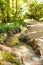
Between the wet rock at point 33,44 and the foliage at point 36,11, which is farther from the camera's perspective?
the foliage at point 36,11

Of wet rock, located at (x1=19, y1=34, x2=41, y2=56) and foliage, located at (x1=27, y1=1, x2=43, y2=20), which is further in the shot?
foliage, located at (x1=27, y1=1, x2=43, y2=20)

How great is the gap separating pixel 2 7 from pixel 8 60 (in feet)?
58.2

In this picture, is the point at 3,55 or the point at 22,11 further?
the point at 22,11

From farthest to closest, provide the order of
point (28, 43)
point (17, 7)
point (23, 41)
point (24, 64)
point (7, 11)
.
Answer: point (17, 7), point (7, 11), point (23, 41), point (28, 43), point (24, 64)

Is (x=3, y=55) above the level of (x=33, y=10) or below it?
above

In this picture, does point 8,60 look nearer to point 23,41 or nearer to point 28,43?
point 28,43

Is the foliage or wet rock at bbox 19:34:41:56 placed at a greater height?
wet rock at bbox 19:34:41:56

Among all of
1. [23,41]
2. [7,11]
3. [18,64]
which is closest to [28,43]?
[23,41]

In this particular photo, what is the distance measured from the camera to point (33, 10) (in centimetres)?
3753

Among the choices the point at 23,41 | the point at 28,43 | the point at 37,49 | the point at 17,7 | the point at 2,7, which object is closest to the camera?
the point at 37,49

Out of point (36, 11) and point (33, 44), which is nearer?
point (33, 44)

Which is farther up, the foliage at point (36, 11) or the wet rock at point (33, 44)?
the wet rock at point (33, 44)

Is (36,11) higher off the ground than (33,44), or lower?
lower

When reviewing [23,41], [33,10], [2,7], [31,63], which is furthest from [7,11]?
[31,63]
